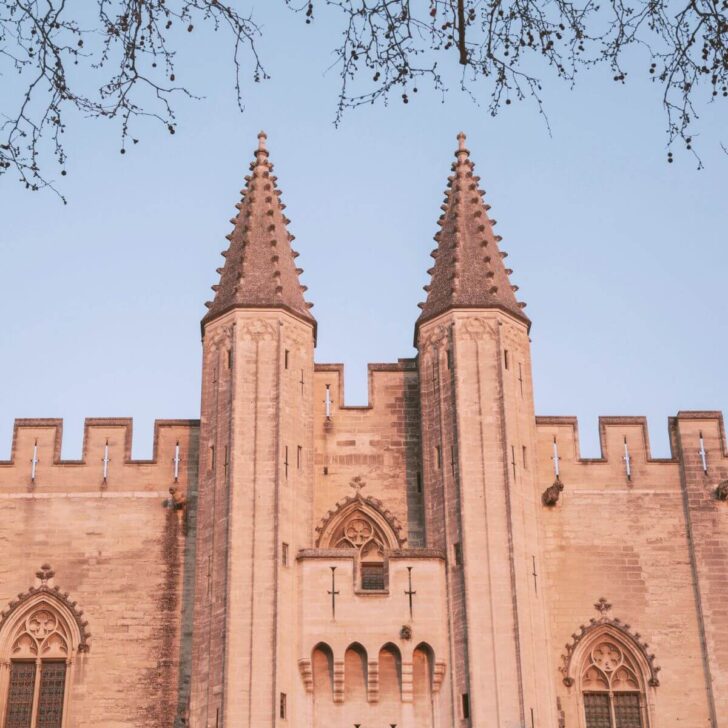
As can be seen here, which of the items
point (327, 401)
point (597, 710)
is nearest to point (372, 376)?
point (327, 401)

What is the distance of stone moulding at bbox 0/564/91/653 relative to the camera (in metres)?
29.0

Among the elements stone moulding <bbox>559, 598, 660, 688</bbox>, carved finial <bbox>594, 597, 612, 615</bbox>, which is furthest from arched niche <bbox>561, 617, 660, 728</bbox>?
carved finial <bbox>594, 597, 612, 615</bbox>

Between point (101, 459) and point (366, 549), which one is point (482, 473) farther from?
point (101, 459)

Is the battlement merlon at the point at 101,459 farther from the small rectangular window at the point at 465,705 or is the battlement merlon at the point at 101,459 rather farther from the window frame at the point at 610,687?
the window frame at the point at 610,687

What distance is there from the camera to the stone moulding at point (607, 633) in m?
29.0

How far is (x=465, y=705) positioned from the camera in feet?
89.7

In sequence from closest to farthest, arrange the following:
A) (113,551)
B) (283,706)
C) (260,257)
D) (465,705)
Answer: (283,706)
(465,705)
(113,551)
(260,257)

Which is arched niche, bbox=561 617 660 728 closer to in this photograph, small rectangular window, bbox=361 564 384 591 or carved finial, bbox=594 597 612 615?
carved finial, bbox=594 597 612 615

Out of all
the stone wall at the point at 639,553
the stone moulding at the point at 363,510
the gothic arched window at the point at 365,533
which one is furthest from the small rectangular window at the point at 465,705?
the stone moulding at the point at 363,510

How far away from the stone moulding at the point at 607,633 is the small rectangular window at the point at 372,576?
3626 mm

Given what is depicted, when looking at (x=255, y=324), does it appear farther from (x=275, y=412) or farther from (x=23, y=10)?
(x=23, y=10)

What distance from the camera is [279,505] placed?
28641 mm

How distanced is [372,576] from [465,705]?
373 centimetres

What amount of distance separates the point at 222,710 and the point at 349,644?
252cm
